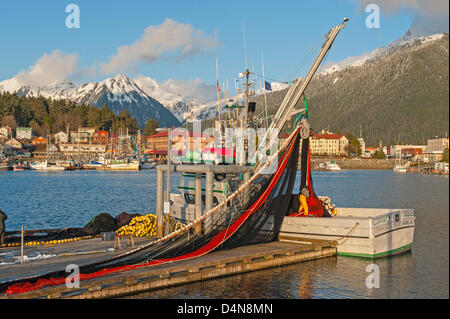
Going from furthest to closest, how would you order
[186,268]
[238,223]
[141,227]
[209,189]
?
1. [141,227]
2. [209,189]
3. [238,223]
4. [186,268]

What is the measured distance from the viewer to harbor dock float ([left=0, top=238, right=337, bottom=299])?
13.7 meters

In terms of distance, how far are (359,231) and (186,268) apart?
26.7 feet

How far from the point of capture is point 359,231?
67.1 ft

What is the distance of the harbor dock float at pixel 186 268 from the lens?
13742mm

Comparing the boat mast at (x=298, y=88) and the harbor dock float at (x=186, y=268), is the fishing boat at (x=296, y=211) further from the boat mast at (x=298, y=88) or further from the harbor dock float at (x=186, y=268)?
the harbor dock float at (x=186, y=268)

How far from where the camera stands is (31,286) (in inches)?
526

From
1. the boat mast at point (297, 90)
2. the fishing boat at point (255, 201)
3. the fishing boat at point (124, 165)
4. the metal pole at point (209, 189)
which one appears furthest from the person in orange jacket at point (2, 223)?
the fishing boat at point (124, 165)

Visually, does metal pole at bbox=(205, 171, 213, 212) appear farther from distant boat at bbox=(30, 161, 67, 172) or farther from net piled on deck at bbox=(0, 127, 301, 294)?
distant boat at bbox=(30, 161, 67, 172)

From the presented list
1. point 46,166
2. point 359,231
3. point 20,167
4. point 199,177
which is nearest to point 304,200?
point 359,231

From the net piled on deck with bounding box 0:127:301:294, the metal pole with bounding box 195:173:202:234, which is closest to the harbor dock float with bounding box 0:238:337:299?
the net piled on deck with bounding box 0:127:301:294

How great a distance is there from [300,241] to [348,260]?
2.18 m

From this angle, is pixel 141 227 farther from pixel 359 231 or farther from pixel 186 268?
pixel 359 231

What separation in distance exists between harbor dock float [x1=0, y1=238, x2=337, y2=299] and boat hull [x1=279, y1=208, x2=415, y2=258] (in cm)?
40
